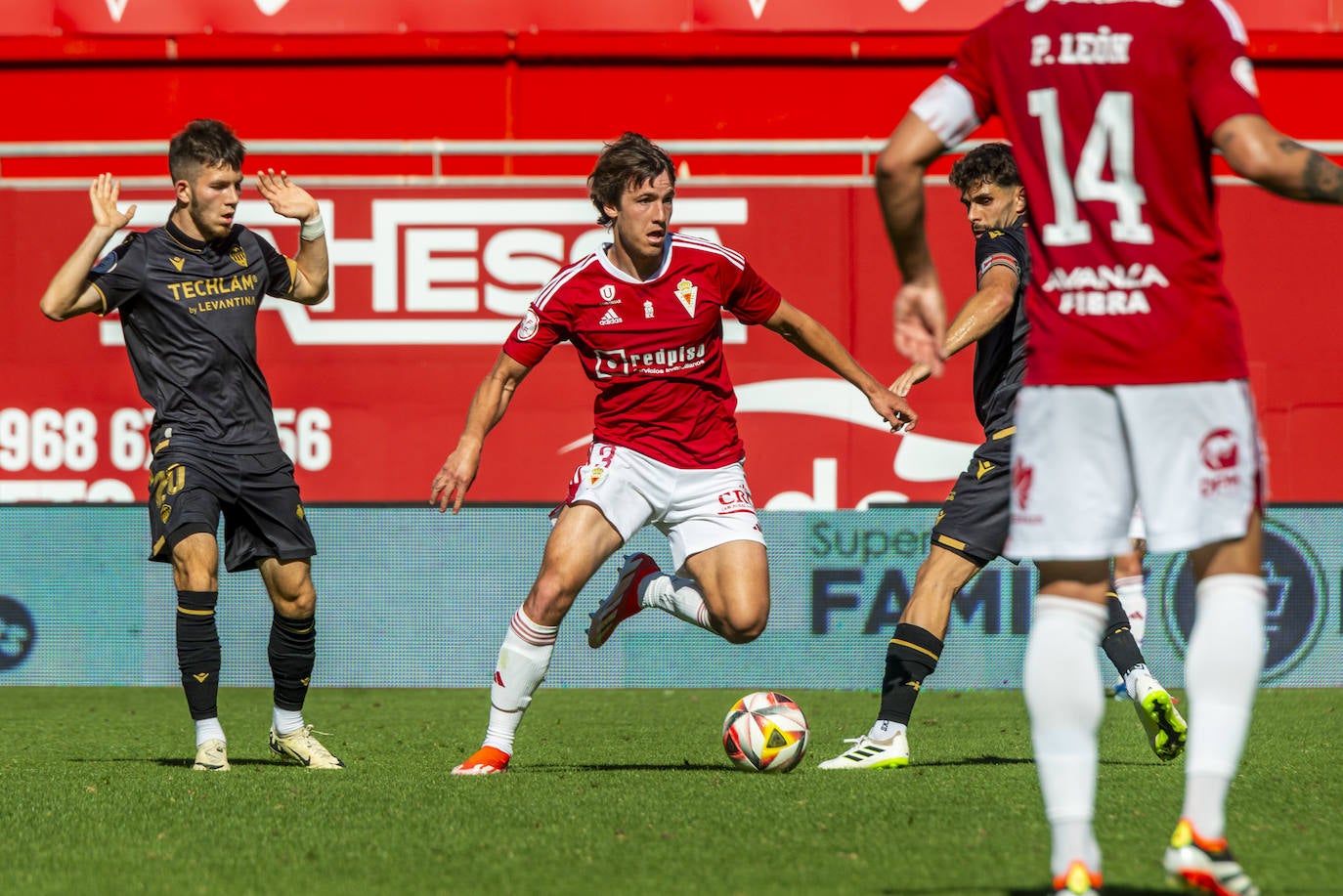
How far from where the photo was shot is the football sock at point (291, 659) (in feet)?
21.8

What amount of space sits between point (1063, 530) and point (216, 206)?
3926mm

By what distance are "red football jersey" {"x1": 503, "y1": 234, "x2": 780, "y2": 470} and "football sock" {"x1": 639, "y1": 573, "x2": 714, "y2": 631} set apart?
505 millimetres

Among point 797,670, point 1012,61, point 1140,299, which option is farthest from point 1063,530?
point 797,670

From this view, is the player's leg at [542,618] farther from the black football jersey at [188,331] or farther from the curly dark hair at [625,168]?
the black football jersey at [188,331]

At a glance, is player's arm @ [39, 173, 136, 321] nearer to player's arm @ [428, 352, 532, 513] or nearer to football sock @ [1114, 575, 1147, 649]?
player's arm @ [428, 352, 532, 513]

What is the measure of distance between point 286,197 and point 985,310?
266 centimetres

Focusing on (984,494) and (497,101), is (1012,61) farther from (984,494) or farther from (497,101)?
(497,101)

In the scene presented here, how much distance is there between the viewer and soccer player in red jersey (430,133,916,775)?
245 inches

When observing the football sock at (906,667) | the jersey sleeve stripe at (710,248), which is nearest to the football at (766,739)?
the football sock at (906,667)

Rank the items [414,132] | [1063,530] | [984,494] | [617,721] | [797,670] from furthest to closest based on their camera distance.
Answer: [414,132], [797,670], [617,721], [984,494], [1063,530]

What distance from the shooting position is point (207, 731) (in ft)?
21.1

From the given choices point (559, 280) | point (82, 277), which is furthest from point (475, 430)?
point (82, 277)

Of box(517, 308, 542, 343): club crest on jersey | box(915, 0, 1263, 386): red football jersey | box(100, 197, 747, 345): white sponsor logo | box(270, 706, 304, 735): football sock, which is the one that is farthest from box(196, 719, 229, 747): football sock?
box(100, 197, 747, 345): white sponsor logo

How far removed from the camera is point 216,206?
648cm
